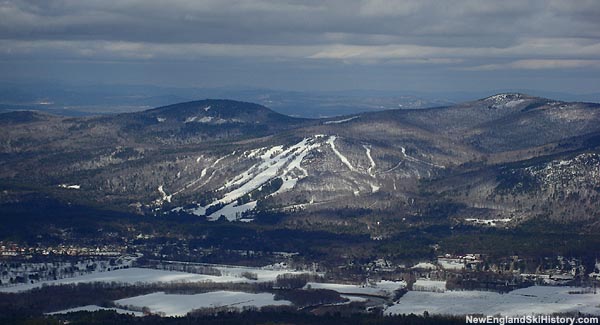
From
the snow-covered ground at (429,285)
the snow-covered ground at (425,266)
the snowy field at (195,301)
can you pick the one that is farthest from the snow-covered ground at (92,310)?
the snow-covered ground at (425,266)

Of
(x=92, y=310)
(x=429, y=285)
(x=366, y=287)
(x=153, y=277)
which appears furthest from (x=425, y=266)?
(x=92, y=310)

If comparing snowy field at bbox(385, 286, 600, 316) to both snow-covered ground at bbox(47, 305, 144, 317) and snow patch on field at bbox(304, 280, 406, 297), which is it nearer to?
snow patch on field at bbox(304, 280, 406, 297)

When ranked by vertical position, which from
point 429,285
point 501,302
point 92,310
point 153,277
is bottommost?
point 429,285

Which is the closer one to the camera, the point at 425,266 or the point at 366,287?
the point at 366,287

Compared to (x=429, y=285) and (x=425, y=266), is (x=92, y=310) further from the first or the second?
(x=425, y=266)

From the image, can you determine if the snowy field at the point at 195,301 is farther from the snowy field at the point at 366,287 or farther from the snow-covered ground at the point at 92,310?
the snowy field at the point at 366,287

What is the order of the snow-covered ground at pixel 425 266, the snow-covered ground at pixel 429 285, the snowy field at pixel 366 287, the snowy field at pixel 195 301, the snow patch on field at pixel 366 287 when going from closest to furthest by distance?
the snowy field at pixel 195 301 < the snow patch on field at pixel 366 287 < the snowy field at pixel 366 287 < the snow-covered ground at pixel 429 285 < the snow-covered ground at pixel 425 266

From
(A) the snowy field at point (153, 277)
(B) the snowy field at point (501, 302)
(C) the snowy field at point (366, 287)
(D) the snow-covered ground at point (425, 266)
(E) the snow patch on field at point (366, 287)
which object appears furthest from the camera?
(D) the snow-covered ground at point (425, 266)
